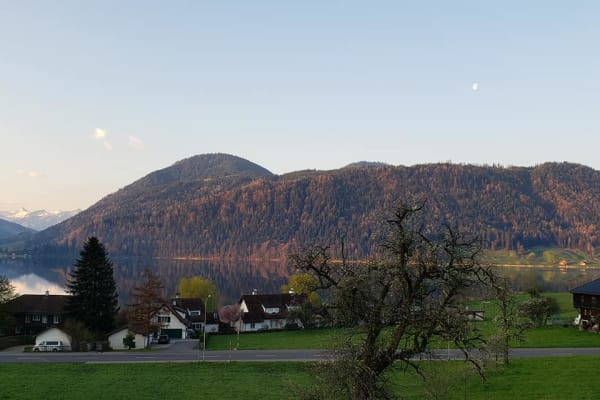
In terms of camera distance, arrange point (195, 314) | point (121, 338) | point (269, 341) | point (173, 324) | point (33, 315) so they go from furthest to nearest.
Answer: point (195, 314), point (173, 324), point (33, 315), point (269, 341), point (121, 338)

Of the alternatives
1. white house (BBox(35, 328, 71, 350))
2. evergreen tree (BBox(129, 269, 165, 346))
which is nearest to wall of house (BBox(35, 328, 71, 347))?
white house (BBox(35, 328, 71, 350))

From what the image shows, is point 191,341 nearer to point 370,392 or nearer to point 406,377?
point 406,377

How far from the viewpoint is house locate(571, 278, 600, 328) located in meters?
71.9

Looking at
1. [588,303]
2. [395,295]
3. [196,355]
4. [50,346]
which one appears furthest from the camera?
[588,303]

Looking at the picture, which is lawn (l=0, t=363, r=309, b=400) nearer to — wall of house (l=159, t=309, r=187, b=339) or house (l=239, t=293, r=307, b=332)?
wall of house (l=159, t=309, r=187, b=339)

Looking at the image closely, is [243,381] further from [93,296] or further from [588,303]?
[588,303]

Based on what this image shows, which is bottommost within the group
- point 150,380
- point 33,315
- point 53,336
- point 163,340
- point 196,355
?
point 163,340

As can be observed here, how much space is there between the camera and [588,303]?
7319cm

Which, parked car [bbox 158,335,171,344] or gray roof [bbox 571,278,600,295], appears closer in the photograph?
gray roof [bbox 571,278,600,295]

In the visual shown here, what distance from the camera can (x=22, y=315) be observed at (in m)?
82.6

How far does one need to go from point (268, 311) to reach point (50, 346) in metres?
41.0

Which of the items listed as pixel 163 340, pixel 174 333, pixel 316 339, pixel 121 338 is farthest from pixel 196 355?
pixel 174 333

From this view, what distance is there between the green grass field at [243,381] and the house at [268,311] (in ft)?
134

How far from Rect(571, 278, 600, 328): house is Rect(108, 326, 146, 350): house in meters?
59.3
